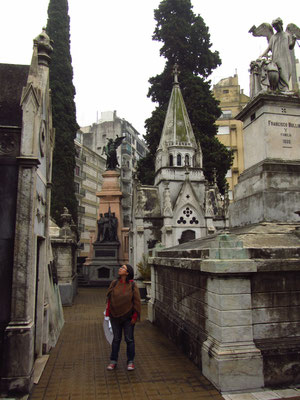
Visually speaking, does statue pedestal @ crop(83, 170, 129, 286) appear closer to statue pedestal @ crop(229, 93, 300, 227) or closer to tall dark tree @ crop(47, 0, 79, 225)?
tall dark tree @ crop(47, 0, 79, 225)

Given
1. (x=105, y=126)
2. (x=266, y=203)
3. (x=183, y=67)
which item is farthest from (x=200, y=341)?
(x=105, y=126)

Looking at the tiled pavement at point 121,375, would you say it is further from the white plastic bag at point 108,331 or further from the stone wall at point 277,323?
the stone wall at point 277,323

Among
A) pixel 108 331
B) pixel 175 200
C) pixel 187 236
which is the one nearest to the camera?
pixel 108 331

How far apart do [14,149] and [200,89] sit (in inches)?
1092

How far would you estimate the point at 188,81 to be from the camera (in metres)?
30.8

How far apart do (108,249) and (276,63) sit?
17995mm

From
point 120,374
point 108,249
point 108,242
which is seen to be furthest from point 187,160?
point 120,374

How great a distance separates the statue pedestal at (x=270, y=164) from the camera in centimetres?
682

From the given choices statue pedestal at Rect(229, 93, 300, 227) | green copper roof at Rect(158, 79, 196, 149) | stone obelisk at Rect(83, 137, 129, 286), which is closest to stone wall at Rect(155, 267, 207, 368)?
statue pedestal at Rect(229, 93, 300, 227)

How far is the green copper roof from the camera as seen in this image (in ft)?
79.7

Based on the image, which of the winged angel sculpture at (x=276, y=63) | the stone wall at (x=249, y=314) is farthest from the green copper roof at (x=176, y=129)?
the stone wall at (x=249, y=314)

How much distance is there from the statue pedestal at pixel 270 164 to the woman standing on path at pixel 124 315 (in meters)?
3.16

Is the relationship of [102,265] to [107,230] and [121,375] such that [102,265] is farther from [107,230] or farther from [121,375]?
[121,375]

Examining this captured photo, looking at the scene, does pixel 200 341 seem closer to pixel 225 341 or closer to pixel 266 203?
pixel 225 341
